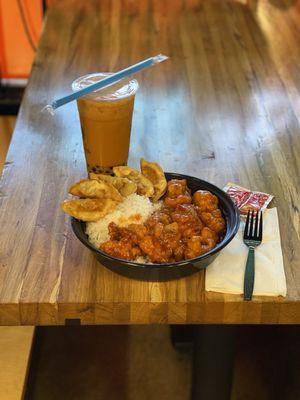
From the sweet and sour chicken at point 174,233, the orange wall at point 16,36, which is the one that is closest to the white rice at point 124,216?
the sweet and sour chicken at point 174,233

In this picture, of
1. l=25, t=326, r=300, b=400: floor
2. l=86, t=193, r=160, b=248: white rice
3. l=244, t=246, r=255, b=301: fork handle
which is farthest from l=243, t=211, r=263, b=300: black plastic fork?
l=25, t=326, r=300, b=400: floor

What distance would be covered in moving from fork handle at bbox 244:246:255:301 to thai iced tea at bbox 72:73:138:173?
16.0 inches

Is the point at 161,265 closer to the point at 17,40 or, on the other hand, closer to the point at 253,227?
the point at 253,227

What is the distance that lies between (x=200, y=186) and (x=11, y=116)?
6.39ft

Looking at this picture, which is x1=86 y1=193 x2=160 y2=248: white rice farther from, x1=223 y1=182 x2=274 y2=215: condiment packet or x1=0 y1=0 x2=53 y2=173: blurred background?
x1=0 y1=0 x2=53 y2=173: blurred background

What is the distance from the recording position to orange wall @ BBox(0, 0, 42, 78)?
353 cm

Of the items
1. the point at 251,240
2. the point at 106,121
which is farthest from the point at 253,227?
the point at 106,121

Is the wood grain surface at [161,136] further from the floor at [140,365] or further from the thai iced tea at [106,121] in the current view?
the floor at [140,365]

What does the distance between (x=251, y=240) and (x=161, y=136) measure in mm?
506

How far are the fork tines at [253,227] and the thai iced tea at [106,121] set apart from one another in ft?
1.12

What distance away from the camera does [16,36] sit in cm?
361

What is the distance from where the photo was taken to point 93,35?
7.18 ft

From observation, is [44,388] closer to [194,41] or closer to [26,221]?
[26,221]

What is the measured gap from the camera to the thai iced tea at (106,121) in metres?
1.31
